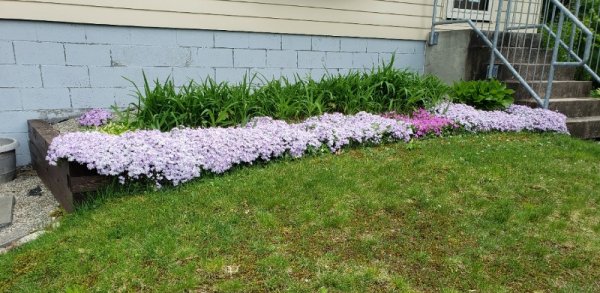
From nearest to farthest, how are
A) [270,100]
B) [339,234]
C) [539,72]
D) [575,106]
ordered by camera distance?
1. [339,234]
2. [270,100]
3. [575,106]
4. [539,72]

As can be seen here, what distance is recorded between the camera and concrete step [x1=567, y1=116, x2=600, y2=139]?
17.9 ft

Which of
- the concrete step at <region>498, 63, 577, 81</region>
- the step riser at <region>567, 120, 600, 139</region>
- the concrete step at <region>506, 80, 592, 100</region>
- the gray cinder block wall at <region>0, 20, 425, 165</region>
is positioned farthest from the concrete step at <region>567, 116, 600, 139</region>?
the gray cinder block wall at <region>0, 20, 425, 165</region>

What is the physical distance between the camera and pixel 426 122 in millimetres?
4824

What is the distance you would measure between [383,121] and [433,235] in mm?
2060

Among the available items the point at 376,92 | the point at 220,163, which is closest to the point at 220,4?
the point at 376,92

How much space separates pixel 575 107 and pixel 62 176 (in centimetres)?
606

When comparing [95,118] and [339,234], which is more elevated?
[95,118]

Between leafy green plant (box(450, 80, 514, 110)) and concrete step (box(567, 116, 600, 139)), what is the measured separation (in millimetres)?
773

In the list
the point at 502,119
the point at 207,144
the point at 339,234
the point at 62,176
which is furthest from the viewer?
the point at 502,119

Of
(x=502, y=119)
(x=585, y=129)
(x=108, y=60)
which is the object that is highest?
(x=108, y=60)

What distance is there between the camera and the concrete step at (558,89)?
598 centimetres

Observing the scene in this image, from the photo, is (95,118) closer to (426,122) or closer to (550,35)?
(426,122)

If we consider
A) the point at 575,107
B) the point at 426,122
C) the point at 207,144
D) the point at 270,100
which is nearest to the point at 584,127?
the point at 575,107

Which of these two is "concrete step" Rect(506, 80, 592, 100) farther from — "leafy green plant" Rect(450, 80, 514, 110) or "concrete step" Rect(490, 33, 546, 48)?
"concrete step" Rect(490, 33, 546, 48)
